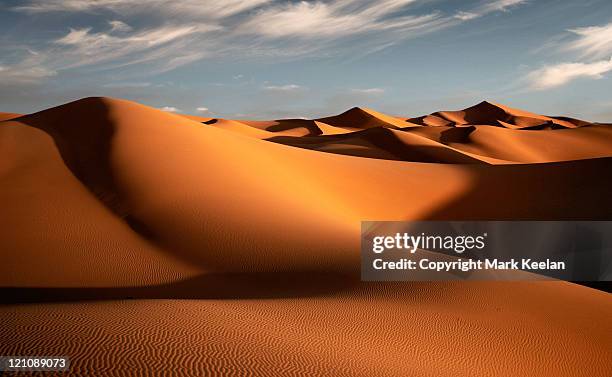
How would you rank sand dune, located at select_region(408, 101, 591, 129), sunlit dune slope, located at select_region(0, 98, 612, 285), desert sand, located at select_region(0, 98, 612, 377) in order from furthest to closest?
1. sand dune, located at select_region(408, 101, 591, 129)
2. sunlit dune slope, located at select_region(0, 98, 612, 285)
3. desert sand, located at select_region(0, 98, 612, 377)

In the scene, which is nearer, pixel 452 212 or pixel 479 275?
pixel 479 275

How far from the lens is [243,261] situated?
10.1 metres

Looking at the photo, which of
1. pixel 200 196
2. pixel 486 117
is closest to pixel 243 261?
pixel 200 196

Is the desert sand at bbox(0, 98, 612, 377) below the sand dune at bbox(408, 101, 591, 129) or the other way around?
below

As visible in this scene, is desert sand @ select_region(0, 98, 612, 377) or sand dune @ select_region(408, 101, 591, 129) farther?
sand dune @ select_region(408, 101, 591, 129)

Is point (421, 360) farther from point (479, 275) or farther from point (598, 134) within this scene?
point (598, 134)

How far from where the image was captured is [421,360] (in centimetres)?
604

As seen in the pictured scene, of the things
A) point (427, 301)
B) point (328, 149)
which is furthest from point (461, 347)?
point (328, 149)

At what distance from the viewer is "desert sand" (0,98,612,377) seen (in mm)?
5707

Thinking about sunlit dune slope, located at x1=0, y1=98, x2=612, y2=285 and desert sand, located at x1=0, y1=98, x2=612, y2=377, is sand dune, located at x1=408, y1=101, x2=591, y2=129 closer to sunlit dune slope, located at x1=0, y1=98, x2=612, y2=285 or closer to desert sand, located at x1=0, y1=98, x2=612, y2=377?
sunlit dune slope, located at x1=0, y1=98, x2=612, y2=285

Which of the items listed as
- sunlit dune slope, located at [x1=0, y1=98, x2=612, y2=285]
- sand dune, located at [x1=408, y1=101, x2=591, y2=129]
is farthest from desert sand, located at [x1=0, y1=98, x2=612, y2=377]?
sand dune, located at [x1=408, y1=101, x2=591, y2=129]

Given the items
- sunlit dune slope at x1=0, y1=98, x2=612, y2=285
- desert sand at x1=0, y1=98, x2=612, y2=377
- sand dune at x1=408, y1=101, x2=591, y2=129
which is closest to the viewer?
desert sand at x1=0, y1=98, x2=612, y2=377

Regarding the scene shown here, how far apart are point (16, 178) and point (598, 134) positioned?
5301cm

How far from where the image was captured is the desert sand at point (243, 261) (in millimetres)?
5707
